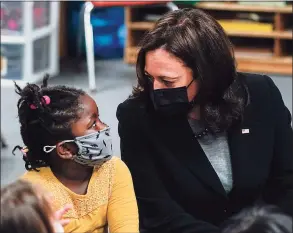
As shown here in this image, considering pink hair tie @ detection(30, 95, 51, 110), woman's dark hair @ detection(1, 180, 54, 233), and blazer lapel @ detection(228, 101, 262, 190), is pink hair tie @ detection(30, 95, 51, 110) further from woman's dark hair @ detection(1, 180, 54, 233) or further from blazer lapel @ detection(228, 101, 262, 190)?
blazer lapel @ detection(228, 101, 262, 190)

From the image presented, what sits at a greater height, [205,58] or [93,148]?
[205,58]

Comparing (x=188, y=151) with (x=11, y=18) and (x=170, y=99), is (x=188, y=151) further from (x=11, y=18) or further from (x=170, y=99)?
(x=11, y=18)

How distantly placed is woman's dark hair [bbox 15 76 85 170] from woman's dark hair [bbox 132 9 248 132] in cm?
20

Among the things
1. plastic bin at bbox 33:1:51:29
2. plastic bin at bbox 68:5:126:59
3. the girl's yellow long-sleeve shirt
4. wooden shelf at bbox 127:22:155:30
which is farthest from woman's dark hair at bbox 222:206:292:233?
plastic bin at bbox 68:5:126:59

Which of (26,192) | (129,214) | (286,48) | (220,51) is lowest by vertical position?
(286,48)

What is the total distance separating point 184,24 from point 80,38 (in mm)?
3118

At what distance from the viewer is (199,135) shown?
1.66 m

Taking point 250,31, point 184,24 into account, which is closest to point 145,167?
point 184,24

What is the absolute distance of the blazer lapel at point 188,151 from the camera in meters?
1.63

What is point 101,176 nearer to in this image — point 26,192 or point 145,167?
point 145,167

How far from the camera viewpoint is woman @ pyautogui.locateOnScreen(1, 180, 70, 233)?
1.20 meters

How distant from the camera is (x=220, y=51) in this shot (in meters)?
1.60

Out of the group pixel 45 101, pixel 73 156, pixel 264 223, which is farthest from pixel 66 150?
pixel 264 223

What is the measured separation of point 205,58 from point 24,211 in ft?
2.01
